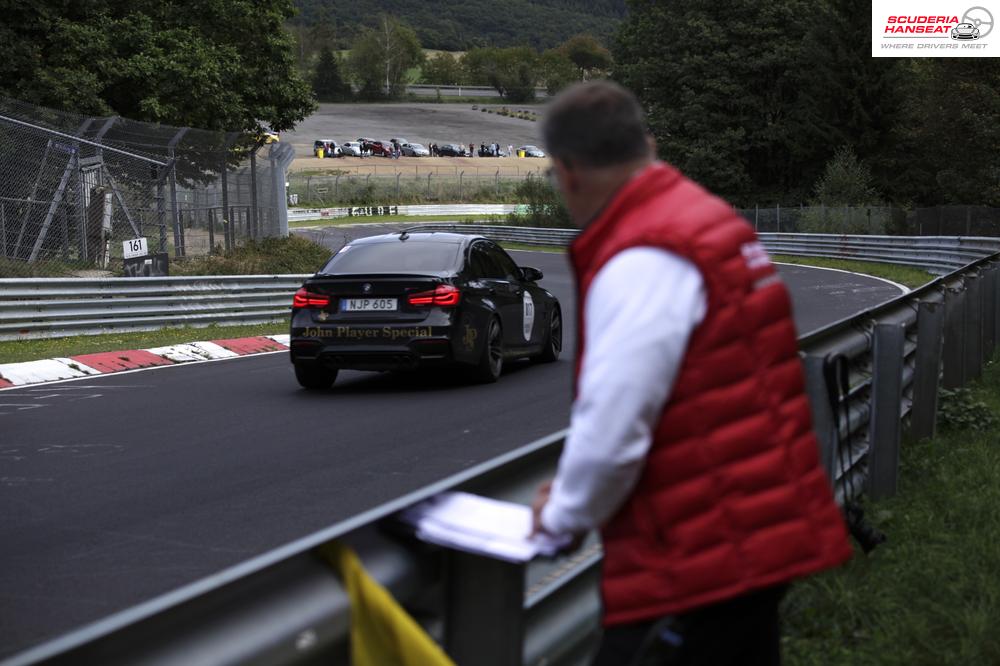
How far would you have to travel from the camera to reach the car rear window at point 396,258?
12016 mm

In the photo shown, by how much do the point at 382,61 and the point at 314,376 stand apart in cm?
17127

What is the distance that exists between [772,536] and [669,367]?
41 cm

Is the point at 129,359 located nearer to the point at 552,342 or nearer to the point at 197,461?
the point at 552,342

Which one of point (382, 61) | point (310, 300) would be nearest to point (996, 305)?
point (310, 300)

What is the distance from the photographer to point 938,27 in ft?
150

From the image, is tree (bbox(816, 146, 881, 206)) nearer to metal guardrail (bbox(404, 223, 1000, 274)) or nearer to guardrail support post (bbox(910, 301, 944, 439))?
metal guardrail (bbox(404, 223, 1000, 274))

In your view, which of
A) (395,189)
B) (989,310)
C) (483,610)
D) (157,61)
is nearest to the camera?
(483,610)

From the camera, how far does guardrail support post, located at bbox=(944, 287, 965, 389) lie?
9.04 meters

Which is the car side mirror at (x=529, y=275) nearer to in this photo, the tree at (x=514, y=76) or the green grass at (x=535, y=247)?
the green grass at (x=535, y=247)

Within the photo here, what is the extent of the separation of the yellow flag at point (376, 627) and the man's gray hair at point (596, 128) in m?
0.88

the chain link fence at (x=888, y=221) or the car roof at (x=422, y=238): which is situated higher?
the car roof at (x=422, y=238)

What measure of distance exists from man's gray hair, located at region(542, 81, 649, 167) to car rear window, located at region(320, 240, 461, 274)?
9450mm

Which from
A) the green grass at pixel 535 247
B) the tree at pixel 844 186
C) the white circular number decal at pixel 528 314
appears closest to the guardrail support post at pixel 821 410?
the white circular number decal at pixel 528 314

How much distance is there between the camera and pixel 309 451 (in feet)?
29.0
